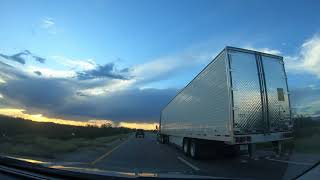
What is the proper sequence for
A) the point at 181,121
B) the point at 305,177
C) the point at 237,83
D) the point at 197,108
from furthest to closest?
the point at 181,121 < the point at 197,108 < the point at 237,83 < the point at 305,177

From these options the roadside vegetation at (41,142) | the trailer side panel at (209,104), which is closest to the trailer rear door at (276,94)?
the trailer side panel at (209,104)

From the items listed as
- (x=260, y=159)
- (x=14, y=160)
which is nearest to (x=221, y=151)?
(x=260, y=159)

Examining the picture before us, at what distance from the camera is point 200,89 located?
21797 mm

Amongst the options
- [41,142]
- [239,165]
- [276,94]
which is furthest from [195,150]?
[41,142]

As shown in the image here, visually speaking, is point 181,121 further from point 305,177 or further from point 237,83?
point 305,177

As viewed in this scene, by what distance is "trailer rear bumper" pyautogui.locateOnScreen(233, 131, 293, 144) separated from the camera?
16188mm

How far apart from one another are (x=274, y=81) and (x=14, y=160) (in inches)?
563

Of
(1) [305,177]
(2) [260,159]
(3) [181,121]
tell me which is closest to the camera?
(1) [305,177]

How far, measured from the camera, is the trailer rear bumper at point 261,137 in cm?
1619

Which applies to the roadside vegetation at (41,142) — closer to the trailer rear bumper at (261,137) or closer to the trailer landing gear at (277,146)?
the trailer rear bumper at (261,137)

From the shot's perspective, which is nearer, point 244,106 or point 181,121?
point 244,106

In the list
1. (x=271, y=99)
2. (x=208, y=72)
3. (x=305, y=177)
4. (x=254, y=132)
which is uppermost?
(x=208, y=72)

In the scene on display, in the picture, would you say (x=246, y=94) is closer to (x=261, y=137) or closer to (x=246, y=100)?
(x=246, y=100)

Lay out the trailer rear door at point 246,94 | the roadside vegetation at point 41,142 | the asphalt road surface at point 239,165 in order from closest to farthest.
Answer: the asphalt road surface at point 239,165
the trailer rear door at point 246,94
the roadside vegetation at point 41,142
